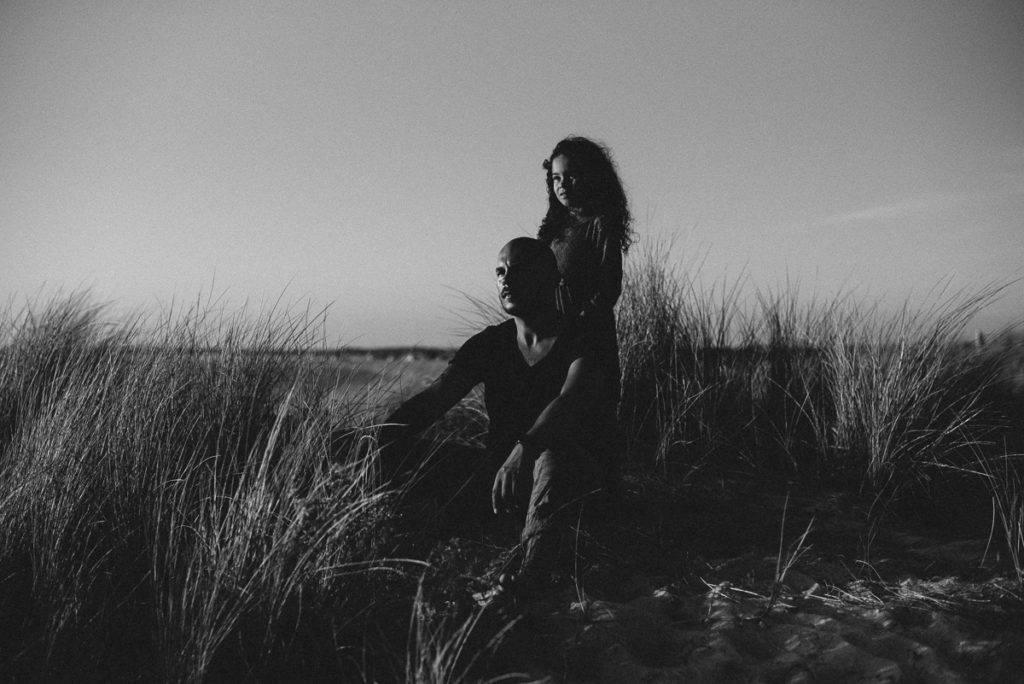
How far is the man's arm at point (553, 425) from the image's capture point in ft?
5.72

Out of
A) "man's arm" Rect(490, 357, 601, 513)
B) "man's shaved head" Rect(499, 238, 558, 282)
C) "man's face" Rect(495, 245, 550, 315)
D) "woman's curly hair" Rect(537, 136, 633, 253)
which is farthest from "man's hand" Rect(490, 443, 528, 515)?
"woman's curly hair" Rect(537, 136, 633, 253)

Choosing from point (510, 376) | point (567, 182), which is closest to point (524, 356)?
point (510, 376)

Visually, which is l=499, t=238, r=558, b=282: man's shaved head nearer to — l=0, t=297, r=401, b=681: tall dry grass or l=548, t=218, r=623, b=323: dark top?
l=548, t=218, r=623, b=323: dark top

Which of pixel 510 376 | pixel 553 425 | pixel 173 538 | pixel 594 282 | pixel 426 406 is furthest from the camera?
pixel 594 282

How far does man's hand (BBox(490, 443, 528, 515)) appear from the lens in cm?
173

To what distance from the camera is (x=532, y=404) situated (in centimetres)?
209

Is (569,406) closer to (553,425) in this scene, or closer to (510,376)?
(553,425)

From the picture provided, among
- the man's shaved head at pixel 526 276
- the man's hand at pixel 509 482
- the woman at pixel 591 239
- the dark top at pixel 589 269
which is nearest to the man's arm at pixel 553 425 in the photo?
the man's hand at pixel 509 482

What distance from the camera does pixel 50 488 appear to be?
6.00ft

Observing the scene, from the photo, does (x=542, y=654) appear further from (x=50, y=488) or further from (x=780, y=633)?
(x=50, y=488)

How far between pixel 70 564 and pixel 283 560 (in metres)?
0.82

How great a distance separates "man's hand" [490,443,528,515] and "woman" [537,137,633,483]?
17.7 inches

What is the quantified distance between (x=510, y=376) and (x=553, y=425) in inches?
14.4

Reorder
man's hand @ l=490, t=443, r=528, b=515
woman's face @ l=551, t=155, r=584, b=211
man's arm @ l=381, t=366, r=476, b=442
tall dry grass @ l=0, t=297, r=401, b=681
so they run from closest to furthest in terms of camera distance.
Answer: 1. tall dry grass @ l=0, t=297, r=401, b=681
2. man's hand @ l=490, t=443, r=528, b=515
3. man's arm @ l=381, t=366, r=476, b=442
4. woman's face @ l=551, t=155, r=584, b=211
